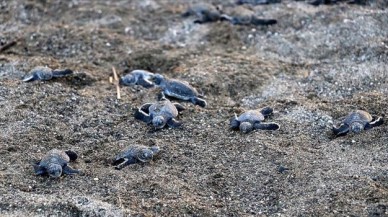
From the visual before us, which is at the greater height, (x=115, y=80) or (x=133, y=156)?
(x=133, y=156)

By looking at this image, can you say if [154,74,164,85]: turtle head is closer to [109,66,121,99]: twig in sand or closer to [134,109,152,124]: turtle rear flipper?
[109,66,121,99]: twig in sand

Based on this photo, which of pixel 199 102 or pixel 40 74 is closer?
pixel 199 102

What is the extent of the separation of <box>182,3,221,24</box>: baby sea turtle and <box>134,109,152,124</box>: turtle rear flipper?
5.71 ft

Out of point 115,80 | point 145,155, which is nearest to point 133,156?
point 145,155

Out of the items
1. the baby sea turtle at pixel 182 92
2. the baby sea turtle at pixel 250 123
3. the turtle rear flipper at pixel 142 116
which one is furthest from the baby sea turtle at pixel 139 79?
the baby sea turtle at pixel 250 123

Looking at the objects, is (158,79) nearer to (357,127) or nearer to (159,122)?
(159,122)

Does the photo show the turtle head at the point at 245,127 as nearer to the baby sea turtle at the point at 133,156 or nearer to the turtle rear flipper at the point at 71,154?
the baby sea turtle at the point at 133,156

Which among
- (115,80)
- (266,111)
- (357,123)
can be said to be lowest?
(115,80)

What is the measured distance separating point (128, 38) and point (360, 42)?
1.91m

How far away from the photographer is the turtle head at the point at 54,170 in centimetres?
353

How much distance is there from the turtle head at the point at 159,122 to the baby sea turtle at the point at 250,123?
1.42 ft

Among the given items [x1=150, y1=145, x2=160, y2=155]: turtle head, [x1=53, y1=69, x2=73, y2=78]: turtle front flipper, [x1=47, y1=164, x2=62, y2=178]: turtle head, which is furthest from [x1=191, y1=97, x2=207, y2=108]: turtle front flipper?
[x1=47, y1=164, x2=62, y2=178]: turtle head

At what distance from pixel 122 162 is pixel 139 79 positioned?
41.5 inches

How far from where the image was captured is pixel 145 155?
3719 mm
